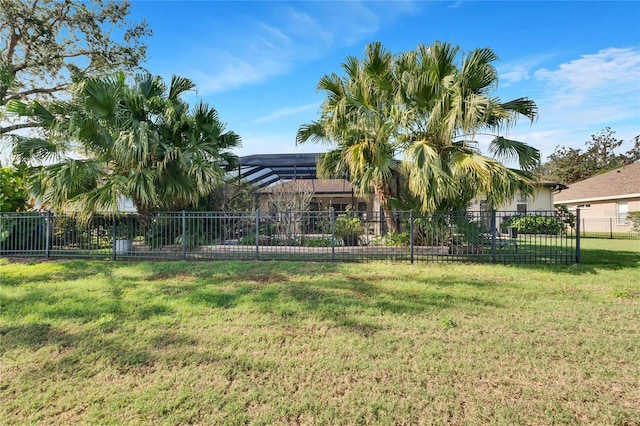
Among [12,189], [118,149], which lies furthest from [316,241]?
[12,189]

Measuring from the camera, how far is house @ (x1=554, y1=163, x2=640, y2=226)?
66.3 ft

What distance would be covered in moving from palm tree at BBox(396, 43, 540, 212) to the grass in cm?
256

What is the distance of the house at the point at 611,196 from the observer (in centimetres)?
2020

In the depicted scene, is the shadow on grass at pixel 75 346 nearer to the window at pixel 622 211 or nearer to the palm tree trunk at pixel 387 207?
the palm tree trunk at pixel 387 207

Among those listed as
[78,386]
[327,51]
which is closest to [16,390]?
[78,386]

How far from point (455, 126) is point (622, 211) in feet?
67.9

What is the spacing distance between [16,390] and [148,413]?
1346 millimetres

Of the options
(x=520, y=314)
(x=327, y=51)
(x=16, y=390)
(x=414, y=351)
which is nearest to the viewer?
(x=16, y=390)

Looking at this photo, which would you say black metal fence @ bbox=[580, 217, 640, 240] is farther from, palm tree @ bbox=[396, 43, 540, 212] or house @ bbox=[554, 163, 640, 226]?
palm tree @ bbox=[396, 43, 540, 212]

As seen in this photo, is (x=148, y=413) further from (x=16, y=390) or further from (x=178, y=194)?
(x=178, y=194)

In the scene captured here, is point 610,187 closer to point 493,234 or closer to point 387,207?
point 493,234

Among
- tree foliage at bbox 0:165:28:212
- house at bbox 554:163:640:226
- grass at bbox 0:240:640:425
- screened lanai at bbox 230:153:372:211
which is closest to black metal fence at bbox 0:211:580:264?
tree foliage at bbox 0:165:28:212

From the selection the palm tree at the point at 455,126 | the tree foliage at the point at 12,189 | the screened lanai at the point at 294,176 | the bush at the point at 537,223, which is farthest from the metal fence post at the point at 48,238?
the bush at the point at 537,223

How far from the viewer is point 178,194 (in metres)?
8.89
